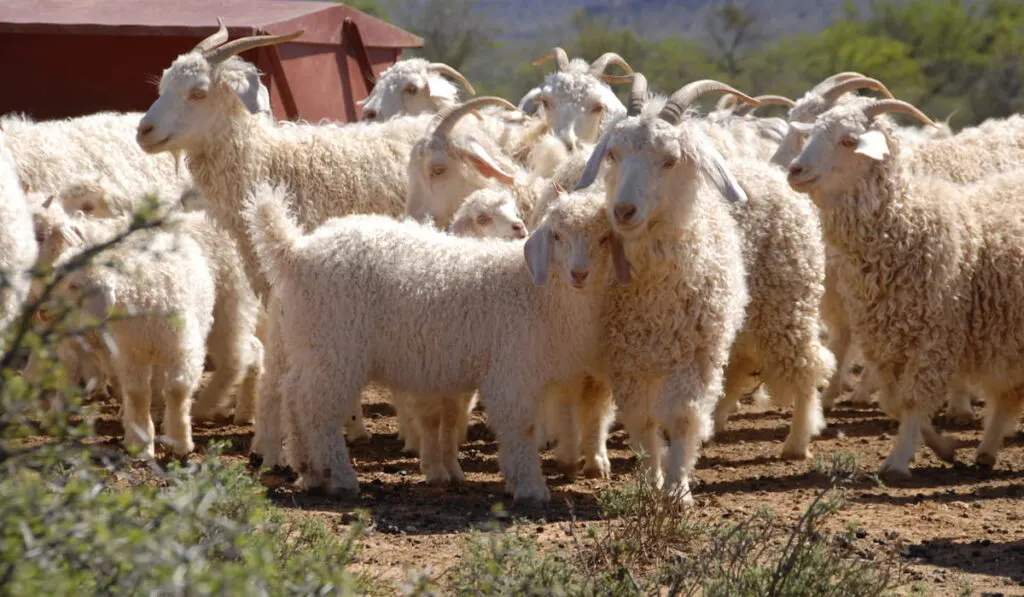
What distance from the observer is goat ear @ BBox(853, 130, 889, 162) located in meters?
6.91

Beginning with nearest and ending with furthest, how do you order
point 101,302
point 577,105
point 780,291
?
point 101,302, point 780,291, point 577,105

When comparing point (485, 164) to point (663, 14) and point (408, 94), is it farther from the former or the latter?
point (663, 14)

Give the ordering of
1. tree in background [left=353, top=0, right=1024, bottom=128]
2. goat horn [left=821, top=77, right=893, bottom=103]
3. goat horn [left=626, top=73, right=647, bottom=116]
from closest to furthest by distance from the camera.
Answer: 1. goat horn [left=626, top=73, right=647, bottom=116]
2. goat horn [left=821, top=77, right=893, bottom=103]
3. tree in background [left=353, top=0, right=1024, bottom=128]

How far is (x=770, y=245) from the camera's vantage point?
7285mm

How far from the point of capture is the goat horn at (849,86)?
886 cm

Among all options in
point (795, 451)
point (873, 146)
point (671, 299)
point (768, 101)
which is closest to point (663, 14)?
point (768, 101)

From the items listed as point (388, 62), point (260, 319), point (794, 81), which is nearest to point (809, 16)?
point (794, 81)

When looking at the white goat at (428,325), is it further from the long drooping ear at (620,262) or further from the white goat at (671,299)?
the white goat at (671,299)

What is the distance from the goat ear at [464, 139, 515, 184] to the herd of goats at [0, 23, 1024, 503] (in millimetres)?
19

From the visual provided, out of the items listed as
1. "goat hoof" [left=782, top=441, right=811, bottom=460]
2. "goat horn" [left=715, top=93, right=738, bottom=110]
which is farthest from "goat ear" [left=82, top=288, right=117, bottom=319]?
"goat horn" [left=715, top=93, right=738, bottom=110]

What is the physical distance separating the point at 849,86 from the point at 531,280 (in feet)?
11.9

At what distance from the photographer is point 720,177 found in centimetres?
628

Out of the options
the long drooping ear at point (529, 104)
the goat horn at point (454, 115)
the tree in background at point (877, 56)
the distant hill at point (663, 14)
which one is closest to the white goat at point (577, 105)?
the long drooping ear at point (529, 104)

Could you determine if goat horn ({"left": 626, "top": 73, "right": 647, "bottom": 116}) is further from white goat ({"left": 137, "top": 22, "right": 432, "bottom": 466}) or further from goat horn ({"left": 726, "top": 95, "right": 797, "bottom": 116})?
goat horn ({"left": 726, "top": 95, "right": 797, "bottom": 116})
